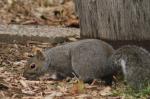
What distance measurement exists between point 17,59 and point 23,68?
19.6 inches

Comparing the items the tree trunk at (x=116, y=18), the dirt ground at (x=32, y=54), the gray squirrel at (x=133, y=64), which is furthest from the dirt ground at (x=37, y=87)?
the tree trunk at (x=116, y=18)

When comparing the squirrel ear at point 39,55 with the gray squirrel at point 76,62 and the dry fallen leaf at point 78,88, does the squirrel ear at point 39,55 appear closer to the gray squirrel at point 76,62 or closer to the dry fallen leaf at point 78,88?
Answer: the gray squirrel at point 76,62

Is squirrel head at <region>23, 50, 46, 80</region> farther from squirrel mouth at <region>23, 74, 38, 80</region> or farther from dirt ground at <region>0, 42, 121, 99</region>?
dirt ground at <region>0, 42, 121, 99</region>

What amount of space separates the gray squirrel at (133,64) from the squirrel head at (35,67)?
1.07 metres

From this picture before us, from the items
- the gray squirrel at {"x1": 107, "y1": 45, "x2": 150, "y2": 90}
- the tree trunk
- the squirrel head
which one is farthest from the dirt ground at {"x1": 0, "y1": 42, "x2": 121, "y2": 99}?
the tree trunk

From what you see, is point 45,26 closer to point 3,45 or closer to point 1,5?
point 3,45

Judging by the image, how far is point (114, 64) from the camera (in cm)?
695

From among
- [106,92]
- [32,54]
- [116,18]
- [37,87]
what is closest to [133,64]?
[106,92]

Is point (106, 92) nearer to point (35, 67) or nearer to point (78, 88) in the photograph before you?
point (78, 88)

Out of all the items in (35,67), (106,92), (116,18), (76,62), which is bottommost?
(106,92)

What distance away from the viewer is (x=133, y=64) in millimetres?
6695

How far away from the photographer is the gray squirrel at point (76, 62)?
278 inches

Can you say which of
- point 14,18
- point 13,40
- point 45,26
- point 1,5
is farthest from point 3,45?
point 1,5

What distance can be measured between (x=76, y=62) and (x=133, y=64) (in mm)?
831
